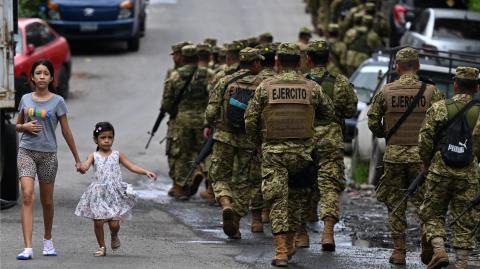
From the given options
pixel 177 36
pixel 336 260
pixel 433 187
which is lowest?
pixel 177 36

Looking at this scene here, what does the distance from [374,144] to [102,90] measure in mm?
10392

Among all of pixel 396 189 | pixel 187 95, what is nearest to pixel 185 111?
pixel 187 95

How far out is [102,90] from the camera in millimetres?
25219

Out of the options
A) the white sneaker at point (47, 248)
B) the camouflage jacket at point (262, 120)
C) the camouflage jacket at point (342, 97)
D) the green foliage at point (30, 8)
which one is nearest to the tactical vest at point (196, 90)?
the camouflage jacket at point (342, 97)

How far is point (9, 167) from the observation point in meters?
13.5

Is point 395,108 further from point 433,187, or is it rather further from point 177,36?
point 177,36

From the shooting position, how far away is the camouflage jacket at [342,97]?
38.2 ft

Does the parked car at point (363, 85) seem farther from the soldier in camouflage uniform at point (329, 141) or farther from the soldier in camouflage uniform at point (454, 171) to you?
the soldier in camouflage uniform at point (454, 171)

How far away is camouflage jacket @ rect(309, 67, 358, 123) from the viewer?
38.2 ft

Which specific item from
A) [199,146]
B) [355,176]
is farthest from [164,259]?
[355,176]

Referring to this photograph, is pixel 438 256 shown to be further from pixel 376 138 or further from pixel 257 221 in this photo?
pixel 376 138

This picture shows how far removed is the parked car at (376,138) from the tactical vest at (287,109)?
Result: 2.61 m

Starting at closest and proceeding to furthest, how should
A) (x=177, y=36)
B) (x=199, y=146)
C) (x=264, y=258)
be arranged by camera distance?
(x=264, y=258) < (x=199, y=146) < (x=177, y=36)

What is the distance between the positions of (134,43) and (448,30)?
8345mm
